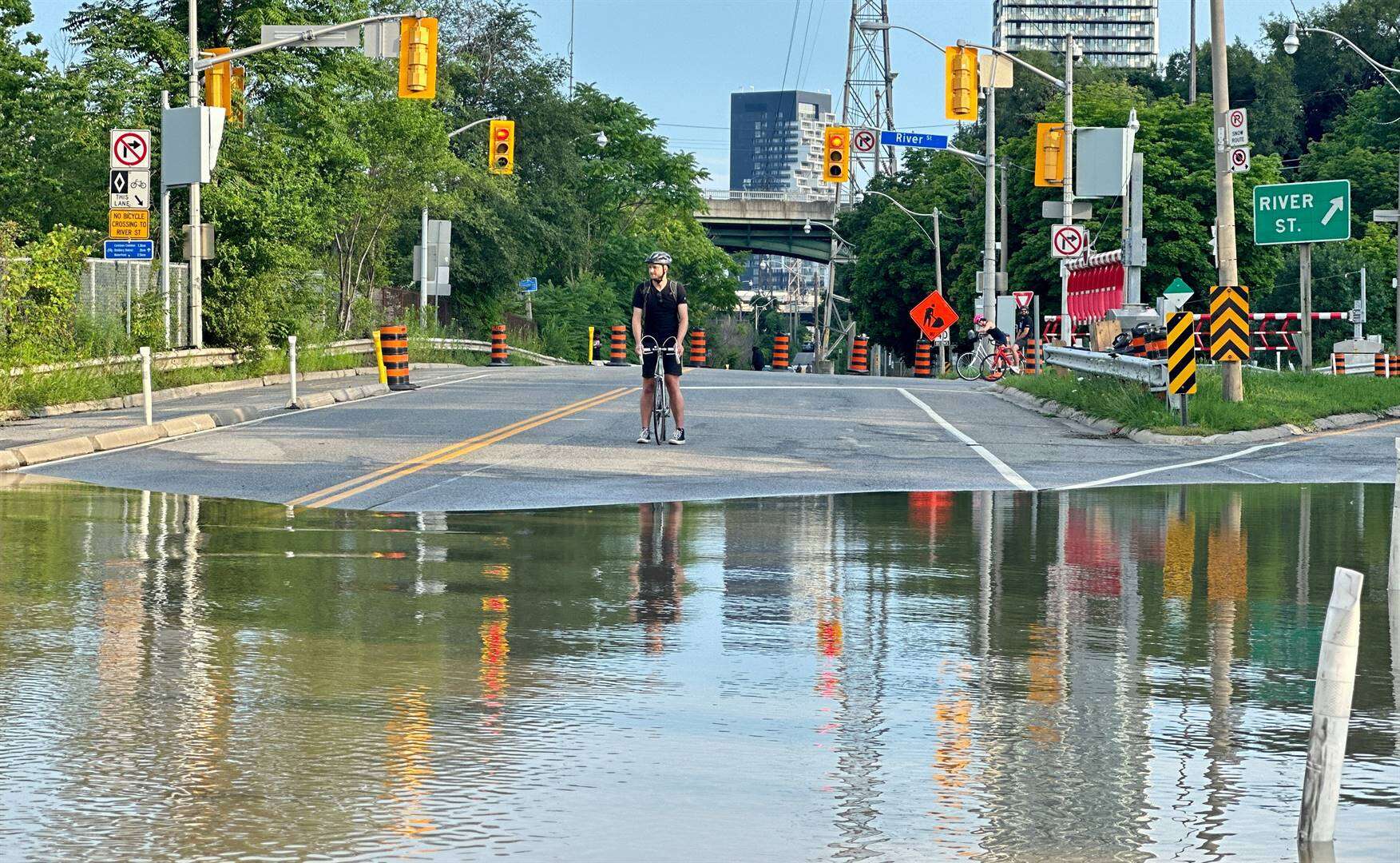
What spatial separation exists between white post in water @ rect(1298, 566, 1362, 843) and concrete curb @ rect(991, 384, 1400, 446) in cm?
1879

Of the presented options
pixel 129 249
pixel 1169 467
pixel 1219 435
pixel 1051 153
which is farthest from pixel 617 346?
pixel 1169 467

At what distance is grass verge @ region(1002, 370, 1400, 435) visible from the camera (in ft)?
82.5

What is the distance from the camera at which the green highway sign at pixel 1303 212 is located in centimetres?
5359

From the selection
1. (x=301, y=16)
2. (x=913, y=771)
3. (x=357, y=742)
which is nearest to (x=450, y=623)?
(x=357, y=742)

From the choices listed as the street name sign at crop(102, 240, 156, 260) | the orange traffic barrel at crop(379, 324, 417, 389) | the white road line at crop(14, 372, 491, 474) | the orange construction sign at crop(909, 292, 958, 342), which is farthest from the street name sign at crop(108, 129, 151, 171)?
the orange construction sign at crop(909, 292, 958, 342)

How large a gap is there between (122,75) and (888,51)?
62.7 m

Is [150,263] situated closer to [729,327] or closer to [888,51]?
[888,51]

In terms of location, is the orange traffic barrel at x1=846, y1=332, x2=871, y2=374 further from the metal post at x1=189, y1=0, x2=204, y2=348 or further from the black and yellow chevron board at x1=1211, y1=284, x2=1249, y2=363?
the black and yellow chevron board at x1=1211, y1=284, x2=1249, y2=363

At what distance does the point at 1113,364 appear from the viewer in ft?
89.9

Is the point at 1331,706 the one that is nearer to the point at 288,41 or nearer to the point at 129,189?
the point at 129,189

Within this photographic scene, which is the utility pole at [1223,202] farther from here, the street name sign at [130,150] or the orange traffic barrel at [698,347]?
the orange traffic barrel at [698,347]

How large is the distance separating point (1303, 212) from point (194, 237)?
33.4m

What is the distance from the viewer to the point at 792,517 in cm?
1511

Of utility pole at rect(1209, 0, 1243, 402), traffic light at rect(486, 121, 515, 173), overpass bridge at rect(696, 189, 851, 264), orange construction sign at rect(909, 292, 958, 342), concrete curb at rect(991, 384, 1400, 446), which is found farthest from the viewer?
overpass bridge at rect(696, 189, 851, 264)
